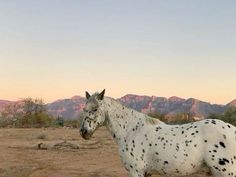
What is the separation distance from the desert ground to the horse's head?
3470 mm

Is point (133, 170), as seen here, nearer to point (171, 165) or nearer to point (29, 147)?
point (171, 165)

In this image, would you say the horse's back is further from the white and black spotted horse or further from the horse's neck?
the horse's neck

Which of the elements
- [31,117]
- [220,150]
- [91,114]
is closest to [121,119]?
[91,114]

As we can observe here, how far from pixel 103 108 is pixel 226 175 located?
2.14 metres

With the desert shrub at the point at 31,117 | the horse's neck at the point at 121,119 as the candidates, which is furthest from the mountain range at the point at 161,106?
the horse's neck at the point at 121,119

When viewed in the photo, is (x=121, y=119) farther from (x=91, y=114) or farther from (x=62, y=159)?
(x=62, y=159)

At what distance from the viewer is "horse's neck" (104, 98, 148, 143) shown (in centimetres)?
718

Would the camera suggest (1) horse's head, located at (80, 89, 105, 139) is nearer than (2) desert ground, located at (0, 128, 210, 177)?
Yes

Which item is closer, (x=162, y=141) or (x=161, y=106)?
(x=162, y=141)

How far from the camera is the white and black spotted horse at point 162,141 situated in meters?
6.27

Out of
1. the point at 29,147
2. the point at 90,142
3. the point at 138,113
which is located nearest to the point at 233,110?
the point at 90,142

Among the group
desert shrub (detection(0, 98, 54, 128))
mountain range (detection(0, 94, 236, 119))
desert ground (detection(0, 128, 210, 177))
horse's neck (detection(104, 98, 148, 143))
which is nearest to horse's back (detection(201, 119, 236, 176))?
horse's neck (detection(104, 98, 148, 143))

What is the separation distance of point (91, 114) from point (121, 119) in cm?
56

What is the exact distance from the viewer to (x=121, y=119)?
7285 mm
